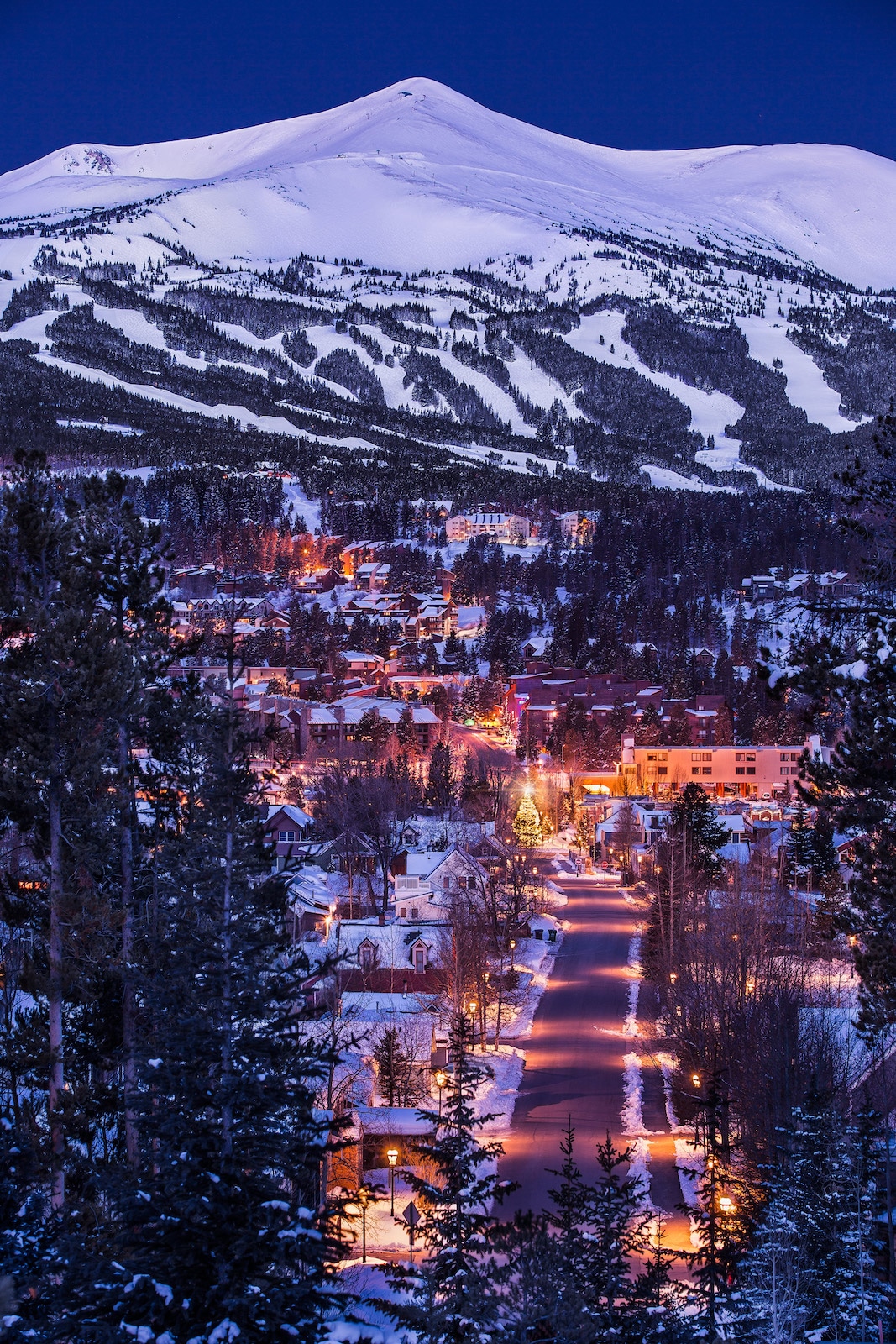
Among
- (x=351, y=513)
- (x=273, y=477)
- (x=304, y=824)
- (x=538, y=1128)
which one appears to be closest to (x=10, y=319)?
(x=273, y=477)

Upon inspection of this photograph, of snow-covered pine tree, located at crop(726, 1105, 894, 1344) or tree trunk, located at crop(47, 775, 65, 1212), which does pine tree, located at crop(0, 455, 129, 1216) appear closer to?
tree trunk, located at crop(47, 775, 65, 1212)

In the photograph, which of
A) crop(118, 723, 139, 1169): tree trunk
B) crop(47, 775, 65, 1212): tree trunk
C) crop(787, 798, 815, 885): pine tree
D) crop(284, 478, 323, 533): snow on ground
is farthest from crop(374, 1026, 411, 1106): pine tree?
crop(284, 478, 323, 533): snow on ground


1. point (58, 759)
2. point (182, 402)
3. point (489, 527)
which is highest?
point (182, 402)

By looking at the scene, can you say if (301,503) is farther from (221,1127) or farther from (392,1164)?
(221,1127)

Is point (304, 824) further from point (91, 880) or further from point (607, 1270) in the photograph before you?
point (607, 1270)

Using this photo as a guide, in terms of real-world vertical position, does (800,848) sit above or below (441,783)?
above

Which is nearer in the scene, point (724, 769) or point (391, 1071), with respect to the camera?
point (391, 1071)

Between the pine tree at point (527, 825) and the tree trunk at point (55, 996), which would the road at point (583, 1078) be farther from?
the pine tree at point (527, 825)

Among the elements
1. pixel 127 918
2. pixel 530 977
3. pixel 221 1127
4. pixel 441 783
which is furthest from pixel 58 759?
pixel 441 783
